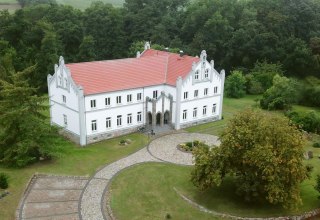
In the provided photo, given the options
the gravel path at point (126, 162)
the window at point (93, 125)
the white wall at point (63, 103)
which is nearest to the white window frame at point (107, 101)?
the window at point (93, 125)

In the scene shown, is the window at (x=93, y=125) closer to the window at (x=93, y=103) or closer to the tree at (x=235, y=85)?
the window at (x=93, y=103)

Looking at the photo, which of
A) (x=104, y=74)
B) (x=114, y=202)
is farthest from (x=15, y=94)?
(x=114, y=202)

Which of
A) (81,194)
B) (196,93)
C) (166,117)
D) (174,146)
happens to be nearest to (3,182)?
(81,194)

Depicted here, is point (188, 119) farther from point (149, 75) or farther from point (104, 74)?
point (104, 74)

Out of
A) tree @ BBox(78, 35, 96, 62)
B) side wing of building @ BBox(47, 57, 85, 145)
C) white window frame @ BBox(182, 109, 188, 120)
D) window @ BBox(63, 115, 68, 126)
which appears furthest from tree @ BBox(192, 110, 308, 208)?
tree @ BBox(78, 35, 96, 62)

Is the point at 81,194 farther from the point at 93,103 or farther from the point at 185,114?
the point at 185,114

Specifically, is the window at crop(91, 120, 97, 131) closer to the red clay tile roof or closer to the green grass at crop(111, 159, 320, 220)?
the red clay tile roof

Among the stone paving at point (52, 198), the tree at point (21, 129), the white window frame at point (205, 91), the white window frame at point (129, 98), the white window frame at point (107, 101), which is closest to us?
the stone paving at point (52, 198)
